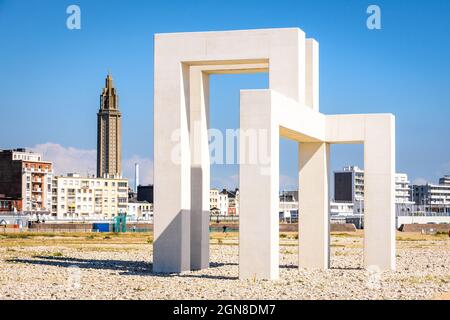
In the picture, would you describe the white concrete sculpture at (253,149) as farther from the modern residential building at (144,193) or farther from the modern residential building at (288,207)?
the modern residential building at (144,193)

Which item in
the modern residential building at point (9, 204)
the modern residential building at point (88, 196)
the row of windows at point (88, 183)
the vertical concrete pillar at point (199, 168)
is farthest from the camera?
the row of windows at point (88, 183)

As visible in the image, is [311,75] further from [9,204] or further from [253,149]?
[9,204]

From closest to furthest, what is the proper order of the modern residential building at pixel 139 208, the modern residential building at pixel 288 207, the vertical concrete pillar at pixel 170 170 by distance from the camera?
the vertical concrete pillar at pixel 170 170 → the modern residential building at pixel 288 207 → the modern residential building at pixel 139 208

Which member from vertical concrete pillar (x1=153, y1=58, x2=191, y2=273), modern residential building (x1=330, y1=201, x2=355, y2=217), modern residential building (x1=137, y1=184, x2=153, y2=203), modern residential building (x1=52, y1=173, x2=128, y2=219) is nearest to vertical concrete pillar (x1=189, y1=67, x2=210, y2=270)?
vertical concrete pillar (x1=153, y1=58, x2=191, y2=273)

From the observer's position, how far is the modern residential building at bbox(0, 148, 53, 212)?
5408 inches

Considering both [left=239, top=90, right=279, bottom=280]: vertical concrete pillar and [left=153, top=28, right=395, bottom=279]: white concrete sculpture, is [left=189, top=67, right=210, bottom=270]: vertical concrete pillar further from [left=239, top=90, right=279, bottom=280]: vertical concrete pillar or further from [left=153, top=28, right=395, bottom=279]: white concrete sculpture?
[left=239, top=90, right=279, bottom=280]: vertical concrete pillar

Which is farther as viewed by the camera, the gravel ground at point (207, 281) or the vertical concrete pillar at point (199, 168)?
the vertical concrete pillar at point (199, 168)

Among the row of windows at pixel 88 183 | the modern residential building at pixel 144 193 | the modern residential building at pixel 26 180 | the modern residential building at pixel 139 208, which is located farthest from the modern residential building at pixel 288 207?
the modern residential building at pixel 26 180

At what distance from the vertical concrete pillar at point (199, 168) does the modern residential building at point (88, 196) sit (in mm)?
127318

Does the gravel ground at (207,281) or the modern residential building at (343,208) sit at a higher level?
the modern residential building at (343,208)

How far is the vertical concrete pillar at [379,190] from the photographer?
1204 inches

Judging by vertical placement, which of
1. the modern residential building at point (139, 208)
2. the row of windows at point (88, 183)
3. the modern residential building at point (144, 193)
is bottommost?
the modern residential building at point (139, 208)

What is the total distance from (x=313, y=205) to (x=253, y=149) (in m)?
6.52

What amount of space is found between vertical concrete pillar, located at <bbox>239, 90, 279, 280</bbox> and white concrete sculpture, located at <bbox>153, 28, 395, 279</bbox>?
1.1 inches
